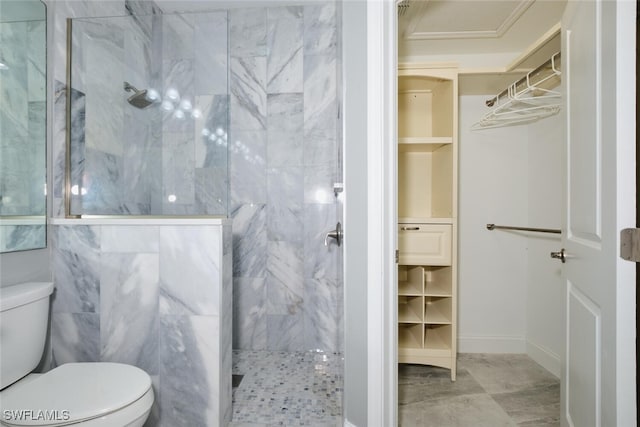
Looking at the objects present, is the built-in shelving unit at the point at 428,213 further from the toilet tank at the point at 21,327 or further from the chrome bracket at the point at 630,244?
the toilet tank at the point at 21,327

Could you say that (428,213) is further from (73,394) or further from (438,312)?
(73,394)

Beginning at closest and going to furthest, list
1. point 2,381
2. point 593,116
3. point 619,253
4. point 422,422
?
point 619,253 → point 593,116 → point 2,381 → point 422,422

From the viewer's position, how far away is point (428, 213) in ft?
7.50

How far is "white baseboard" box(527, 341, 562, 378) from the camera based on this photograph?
78.1 inches

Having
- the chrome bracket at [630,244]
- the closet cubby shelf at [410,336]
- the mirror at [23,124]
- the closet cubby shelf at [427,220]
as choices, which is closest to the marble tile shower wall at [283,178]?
the closet cubby shelf at [410,336]

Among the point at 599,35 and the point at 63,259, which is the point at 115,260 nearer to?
the point at 63,259

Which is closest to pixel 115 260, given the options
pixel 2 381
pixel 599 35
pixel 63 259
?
pixel 63 259

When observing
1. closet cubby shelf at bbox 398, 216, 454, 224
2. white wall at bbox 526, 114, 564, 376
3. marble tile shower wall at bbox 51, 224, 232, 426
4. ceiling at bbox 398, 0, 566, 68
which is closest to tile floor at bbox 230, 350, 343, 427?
marble tile shower wall at bbox 51, 224, 232, 426

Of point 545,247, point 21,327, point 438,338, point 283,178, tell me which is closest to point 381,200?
point 283,178

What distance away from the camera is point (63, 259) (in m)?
1.49

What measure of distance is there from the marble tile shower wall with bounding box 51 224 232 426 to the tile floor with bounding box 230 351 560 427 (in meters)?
0.34

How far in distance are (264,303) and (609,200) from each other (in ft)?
6.54

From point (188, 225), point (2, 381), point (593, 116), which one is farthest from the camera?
point (188, 225)

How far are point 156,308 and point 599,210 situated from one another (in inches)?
69.2
